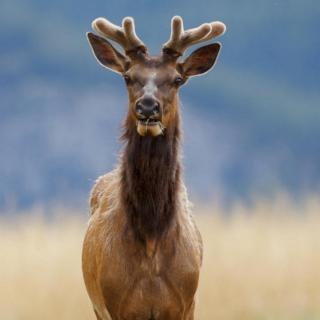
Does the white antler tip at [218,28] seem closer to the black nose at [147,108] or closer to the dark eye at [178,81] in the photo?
the dark eye at [178,81]

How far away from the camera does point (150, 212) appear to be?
11.8m

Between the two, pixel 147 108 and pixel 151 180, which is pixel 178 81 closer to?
pixel 147 108

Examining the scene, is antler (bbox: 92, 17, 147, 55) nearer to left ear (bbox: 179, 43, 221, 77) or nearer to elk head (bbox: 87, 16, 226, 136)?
elk head (bbox: 87, 16, 226, 136)

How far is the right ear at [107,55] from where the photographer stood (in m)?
12.2

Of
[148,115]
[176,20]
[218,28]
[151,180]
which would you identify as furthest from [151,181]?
Answer: [218,28]

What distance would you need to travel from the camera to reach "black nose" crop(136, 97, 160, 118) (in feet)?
36.7

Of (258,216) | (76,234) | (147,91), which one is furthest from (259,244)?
(147,91)

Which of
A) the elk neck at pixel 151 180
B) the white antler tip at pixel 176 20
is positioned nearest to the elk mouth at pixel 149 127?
the elk neck at pixel 151 180

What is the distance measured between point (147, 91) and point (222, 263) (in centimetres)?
600

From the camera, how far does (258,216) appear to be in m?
17.4

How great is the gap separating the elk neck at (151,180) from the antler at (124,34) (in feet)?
2.23

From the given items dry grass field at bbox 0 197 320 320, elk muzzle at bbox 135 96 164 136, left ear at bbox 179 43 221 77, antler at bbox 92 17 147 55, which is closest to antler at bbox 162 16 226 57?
left ear at bbox 179 43 221 77

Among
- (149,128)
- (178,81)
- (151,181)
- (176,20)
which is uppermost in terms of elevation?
(176,20)

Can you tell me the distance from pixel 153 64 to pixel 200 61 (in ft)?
2.23
